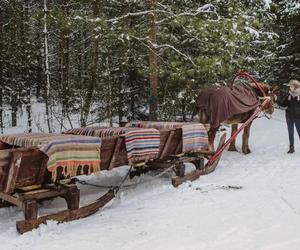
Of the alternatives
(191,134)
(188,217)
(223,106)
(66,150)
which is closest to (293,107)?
(223,106)

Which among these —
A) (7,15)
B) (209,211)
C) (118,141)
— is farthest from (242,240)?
(7,15)

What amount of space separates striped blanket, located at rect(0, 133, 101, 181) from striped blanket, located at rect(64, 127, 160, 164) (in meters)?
0.81

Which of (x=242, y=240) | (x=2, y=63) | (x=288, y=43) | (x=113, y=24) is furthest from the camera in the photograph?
(x=288, y=43)

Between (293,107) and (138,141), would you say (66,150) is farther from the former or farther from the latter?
(293,107)

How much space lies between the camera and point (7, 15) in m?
19.2

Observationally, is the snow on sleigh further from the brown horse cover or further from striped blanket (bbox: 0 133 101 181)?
the brown horse cover

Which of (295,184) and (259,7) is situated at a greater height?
(259,7)

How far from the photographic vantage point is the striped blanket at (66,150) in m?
5.40

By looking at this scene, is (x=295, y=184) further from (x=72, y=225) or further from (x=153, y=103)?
(x=153, y=103)

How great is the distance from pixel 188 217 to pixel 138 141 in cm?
156

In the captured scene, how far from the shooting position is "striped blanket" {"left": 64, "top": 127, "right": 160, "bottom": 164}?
6719mm

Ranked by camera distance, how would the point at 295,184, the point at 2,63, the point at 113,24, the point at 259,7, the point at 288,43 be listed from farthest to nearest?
the point at 288,43 < the point at 2,63 < the point at 259,7 < the point at 113,24 < the point at 295,184

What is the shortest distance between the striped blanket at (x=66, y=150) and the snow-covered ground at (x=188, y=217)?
2.51 feet

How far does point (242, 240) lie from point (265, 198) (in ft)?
6.41
